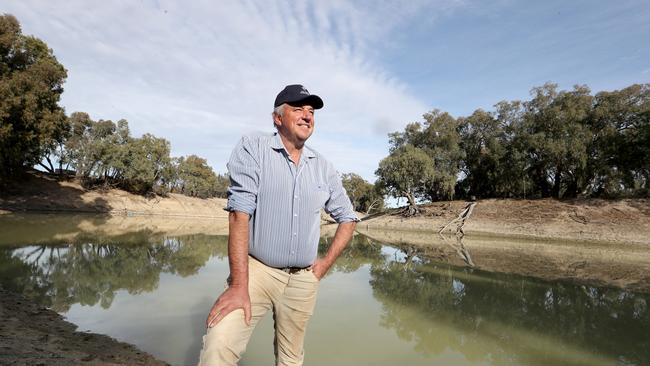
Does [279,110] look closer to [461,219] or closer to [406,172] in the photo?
[461,219]

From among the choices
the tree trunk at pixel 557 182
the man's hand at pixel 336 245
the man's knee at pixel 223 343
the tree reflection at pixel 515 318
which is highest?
the tree trunk at pixel 557 182

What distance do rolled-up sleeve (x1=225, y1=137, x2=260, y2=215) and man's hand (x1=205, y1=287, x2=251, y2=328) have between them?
0.50 metres

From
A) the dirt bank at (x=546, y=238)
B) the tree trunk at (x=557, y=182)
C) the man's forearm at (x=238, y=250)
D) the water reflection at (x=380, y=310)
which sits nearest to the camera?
the man's forearm at (x=238, y=250)

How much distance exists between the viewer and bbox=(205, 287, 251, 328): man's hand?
2125 millimetres

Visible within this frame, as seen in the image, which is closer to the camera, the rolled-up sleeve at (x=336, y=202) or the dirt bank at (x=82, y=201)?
the rolled-up sleeve at (x=336, y=202)

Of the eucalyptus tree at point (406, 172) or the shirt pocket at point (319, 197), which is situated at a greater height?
the eucalyptus tree at point (406, 172)

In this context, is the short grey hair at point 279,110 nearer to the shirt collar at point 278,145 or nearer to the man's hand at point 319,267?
the shirt collar at point 278,145

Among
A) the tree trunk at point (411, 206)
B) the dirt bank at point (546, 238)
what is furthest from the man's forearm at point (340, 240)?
the tree trunk at point (411, 206)

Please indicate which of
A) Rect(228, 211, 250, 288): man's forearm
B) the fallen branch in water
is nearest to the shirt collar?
Rect(228, 211, 250, 288): man's forearm

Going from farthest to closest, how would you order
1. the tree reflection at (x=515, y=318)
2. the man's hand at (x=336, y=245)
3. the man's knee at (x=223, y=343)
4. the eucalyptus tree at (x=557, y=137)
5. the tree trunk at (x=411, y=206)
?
1. the tree trunk at (x=411, y=206)
2. the eucalyptus tree at (x=557, y=137)
3. the tree reflection at (x=515, y=318)
4. the man's hand at (x=336, y=245)
5. the man's knee at (x=223, y=343)

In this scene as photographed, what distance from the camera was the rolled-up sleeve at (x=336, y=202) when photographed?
302 centimetres

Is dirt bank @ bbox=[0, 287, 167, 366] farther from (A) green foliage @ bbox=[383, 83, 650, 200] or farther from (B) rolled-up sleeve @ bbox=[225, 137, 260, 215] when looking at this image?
(A) green foliage @ bbox=[383, 83, 650, 200]

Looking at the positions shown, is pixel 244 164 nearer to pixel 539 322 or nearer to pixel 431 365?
pixel 431 365

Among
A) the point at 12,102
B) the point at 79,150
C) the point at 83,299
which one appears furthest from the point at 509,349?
the point at 79,150
